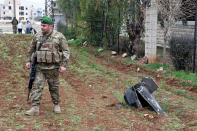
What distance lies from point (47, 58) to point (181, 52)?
6.04 metres

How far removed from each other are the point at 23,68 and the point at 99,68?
273 centimetres

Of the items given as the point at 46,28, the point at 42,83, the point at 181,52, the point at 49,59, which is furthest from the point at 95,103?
the point at 181,52

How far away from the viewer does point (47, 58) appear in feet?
17.4

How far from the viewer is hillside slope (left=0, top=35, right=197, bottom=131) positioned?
5195 mm

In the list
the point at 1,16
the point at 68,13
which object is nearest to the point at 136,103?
the point at 68,13

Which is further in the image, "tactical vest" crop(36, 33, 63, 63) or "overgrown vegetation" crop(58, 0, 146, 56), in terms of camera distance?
"overgrown vegetation" crop(58, 0, 146, 56)

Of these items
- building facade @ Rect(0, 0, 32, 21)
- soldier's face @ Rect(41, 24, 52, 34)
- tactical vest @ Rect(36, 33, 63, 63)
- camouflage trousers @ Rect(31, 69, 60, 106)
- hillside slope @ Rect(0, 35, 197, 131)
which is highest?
building facade @ Rect(0, 0, 32, 21)

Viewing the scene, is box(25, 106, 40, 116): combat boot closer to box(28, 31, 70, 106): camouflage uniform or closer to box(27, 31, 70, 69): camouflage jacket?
box(28, 31, 70, 106): camouflage uniform

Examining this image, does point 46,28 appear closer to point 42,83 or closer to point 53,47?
point 53,47

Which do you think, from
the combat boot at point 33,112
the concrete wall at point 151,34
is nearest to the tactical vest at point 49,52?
the combat boot at point 33,112

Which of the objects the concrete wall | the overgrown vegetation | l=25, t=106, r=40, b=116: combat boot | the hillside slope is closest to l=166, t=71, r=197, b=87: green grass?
the hillside slope

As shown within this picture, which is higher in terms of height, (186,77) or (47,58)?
(47,58)

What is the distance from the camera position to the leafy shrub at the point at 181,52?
10031mm

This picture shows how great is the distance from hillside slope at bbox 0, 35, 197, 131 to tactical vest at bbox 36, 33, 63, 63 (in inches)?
39.0
